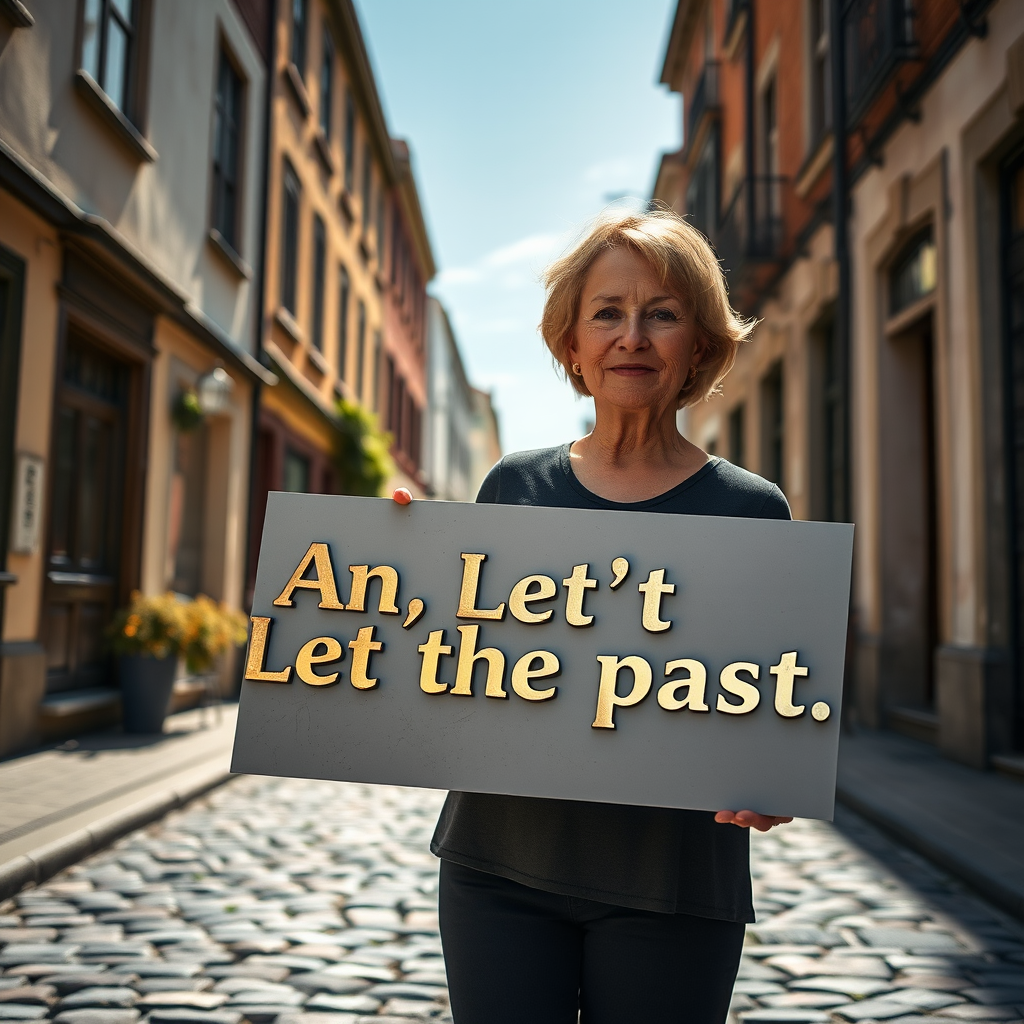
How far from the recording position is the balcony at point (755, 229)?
16.2m

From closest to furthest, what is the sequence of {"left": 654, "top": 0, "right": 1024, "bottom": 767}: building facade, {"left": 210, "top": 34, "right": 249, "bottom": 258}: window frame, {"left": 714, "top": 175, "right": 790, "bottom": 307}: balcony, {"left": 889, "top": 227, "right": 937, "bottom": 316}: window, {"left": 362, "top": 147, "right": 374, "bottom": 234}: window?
{"left": 654, "top": 0, "right": 1024, "bottom": 767}: building facade → {"left": 889, "top": 227, "right": 937, "bottom": 316}: window → {"left": 210, "top": 34, "right": 249, "bottom": 258}: window frame → {"left": 714, "top": 175, "right": 790, "bottom": 307}: balcony → {"left": 362, "top": 147, "right": 374, "bottom": 234}: window

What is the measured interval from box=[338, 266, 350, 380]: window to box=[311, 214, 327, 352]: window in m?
1.56

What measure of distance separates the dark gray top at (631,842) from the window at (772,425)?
1610 centimetres

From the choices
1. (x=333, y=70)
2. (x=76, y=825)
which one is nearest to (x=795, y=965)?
(x=76, y=825)

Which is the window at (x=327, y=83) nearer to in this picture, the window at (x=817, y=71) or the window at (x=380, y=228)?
the window at (x=380, y=228)

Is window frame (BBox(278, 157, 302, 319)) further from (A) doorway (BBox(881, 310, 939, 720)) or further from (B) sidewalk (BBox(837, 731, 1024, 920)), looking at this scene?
(B) sidewalk (BBox(837, 731, 1024, 920))

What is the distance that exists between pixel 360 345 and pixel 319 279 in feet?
14.3

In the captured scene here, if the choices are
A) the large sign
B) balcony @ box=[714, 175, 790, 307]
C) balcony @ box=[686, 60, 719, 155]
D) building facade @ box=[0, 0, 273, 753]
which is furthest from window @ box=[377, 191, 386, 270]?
the large sign

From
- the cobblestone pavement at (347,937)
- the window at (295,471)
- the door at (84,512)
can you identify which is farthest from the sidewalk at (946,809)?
the window at (295,471)

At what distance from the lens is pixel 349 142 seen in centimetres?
2188

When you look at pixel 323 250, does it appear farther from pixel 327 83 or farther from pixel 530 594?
pixel 530 594

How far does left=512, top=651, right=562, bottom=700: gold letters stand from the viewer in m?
1.96

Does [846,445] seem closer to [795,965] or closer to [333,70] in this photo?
[795,965]

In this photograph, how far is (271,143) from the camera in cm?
1488
